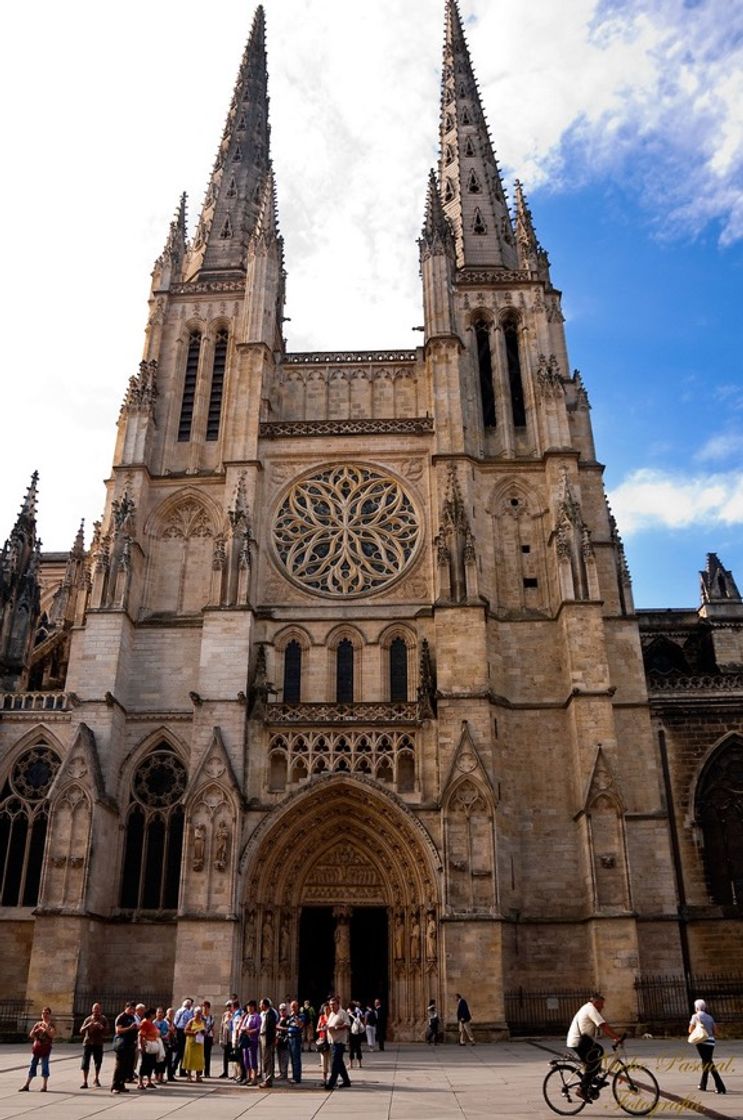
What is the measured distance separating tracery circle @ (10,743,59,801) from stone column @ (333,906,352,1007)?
7.85m

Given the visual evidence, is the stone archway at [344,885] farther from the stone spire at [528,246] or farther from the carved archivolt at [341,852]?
the stone spire at [528,246]

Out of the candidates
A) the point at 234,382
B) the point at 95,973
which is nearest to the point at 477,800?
the point at 95,973

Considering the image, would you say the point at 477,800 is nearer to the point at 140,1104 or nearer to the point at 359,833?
the point at 359,833

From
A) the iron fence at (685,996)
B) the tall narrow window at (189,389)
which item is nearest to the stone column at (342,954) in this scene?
the iron fence at (685,996)

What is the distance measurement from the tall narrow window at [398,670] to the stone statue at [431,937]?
5332 millimetres

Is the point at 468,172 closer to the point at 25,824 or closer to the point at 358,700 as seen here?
the point at 358,700

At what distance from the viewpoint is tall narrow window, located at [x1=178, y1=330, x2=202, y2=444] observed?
27531 millimetres

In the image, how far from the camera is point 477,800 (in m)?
20.4

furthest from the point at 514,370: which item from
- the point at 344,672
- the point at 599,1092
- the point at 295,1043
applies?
the point at 599,1092

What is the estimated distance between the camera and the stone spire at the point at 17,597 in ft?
82.9

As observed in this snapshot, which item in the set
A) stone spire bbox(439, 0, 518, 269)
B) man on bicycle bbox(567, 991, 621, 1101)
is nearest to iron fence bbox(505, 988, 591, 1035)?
man on bicycle bbox(567, 991, 621, 1101)

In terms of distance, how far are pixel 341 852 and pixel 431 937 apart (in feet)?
10.0

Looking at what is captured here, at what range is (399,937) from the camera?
20781 mm

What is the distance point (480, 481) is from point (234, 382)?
25.8 ft
